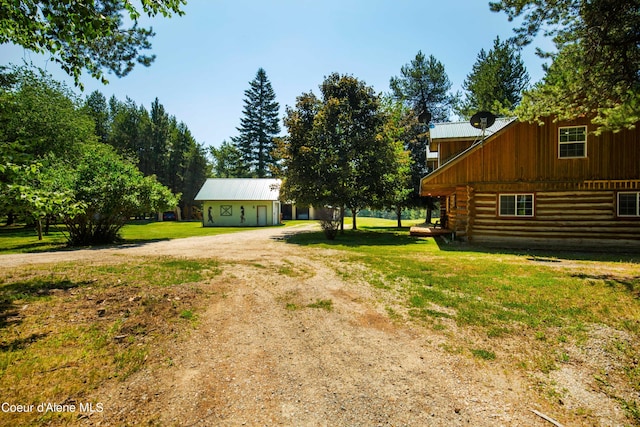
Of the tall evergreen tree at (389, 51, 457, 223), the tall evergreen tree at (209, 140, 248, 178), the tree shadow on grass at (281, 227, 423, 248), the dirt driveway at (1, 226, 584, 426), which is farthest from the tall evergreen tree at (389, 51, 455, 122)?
the dirt driveway at (1, 226, 584, 426)

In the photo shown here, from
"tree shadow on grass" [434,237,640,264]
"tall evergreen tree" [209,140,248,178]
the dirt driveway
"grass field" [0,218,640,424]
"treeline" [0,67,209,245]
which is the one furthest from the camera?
"tall evergreen tree" [209,140,248,178]

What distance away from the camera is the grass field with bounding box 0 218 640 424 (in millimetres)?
4090

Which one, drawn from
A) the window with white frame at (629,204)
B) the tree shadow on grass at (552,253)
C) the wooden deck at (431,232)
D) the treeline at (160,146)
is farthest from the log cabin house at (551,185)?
the treeline at (160,146)

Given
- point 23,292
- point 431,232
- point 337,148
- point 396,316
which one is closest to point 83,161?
point 23,292

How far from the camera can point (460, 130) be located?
21438mm

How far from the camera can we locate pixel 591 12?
29.8ft

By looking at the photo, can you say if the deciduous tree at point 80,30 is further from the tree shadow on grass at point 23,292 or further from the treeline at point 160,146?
the treeline at point 160,146

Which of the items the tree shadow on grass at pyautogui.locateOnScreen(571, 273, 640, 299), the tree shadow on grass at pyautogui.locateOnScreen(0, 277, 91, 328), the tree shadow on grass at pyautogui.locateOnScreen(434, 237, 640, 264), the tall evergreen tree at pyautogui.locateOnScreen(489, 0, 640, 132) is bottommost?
the tree shadow on grass at pyautogui.locateOnScreen(434, 237, 640, 264)

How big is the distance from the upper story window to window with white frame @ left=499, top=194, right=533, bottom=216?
251cm

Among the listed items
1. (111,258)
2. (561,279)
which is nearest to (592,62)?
(561,279)

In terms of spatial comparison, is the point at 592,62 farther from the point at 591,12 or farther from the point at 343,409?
the point at 343,409

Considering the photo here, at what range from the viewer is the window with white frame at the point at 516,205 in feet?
53.2

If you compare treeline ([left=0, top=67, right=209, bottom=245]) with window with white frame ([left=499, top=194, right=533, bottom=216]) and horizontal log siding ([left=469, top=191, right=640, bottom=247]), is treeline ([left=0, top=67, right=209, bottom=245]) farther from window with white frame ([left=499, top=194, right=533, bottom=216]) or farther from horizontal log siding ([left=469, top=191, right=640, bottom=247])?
window with white frame ([left=499, top=194, right=533, bottom=216])

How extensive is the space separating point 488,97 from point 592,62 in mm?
29410
